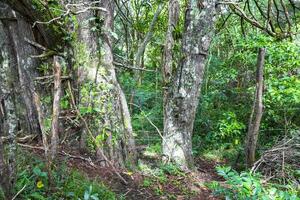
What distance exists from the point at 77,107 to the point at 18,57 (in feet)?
2.95

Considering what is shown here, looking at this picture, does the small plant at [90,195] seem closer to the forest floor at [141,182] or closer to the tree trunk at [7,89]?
the forest floor at [141,182]

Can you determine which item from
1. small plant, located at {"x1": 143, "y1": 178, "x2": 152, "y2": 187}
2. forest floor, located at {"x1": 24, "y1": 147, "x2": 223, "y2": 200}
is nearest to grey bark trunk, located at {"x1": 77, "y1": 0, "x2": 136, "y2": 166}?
forest floor, located at {"x1": 24, "y1": 147, "x2": 223, "y2": 200}

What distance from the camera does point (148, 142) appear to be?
6.11 m

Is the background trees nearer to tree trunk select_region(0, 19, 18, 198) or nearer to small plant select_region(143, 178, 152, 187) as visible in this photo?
tree trunk select_region(0, 19, 18, 198)

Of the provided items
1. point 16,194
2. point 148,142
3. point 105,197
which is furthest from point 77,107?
point 148,142

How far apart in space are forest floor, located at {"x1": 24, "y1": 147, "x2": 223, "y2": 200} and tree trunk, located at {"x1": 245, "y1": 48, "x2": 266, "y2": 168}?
4.00ft

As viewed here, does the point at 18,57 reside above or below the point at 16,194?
above

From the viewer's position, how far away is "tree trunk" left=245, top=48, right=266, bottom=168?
4965 millimetres

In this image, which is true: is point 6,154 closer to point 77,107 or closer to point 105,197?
point 105,197

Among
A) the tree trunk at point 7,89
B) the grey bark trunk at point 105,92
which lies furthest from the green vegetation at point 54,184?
the grey bark trunk at point 105,92

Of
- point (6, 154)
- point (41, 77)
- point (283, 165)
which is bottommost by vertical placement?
point (283, 165)

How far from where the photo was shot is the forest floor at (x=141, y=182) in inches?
143

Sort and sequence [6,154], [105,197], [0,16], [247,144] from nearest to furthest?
1. [6,154]
2. [105,197]
3. [0,16]
4. [247,144]

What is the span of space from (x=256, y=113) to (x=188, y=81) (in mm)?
1357
